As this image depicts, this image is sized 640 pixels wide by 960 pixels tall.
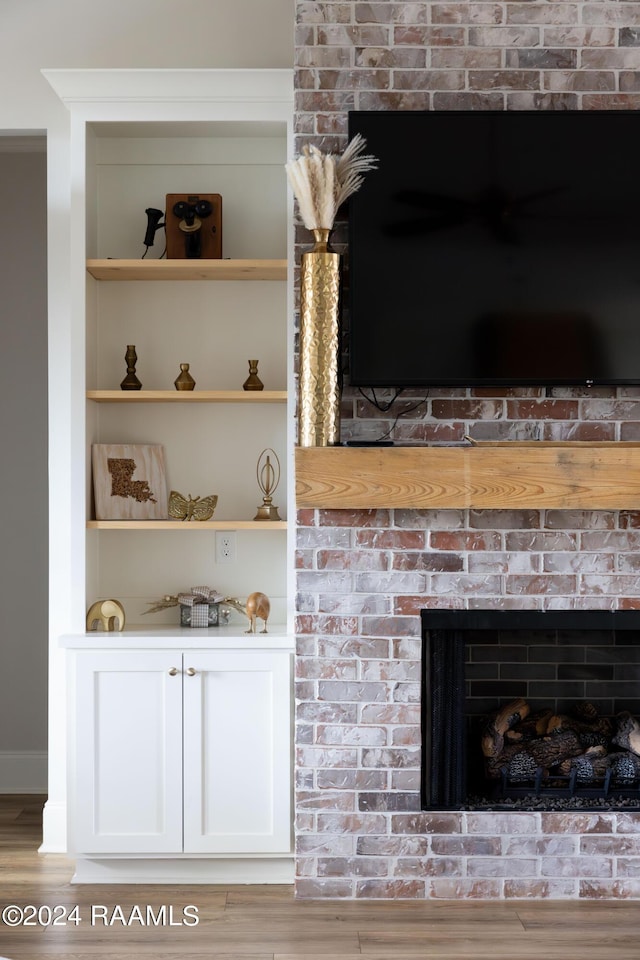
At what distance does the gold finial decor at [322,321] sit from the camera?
8.61 feet

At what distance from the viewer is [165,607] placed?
3178 millimetres

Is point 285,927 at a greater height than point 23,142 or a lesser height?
lesser

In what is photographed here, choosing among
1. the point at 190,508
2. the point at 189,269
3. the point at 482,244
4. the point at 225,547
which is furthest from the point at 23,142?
the point at 482,244

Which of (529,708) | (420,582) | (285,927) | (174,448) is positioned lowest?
(285,927)

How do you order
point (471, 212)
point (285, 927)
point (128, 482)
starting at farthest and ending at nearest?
point (128, 482)
point (471, 212)
point (285, 927)

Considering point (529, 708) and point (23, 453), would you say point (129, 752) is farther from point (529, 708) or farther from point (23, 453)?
point (23, 453)

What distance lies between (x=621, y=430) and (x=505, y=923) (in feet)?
4.74

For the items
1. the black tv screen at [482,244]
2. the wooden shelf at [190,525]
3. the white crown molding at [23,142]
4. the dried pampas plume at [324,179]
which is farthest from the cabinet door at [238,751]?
the white crown molding at [23,142]

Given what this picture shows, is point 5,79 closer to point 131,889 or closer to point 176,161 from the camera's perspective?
point 176,161

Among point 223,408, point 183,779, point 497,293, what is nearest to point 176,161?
point 223,408

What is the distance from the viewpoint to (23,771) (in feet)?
12.3

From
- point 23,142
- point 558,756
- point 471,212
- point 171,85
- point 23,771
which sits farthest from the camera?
point 23,771

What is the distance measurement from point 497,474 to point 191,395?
104 centimetres

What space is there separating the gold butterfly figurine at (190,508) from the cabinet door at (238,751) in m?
0.50
